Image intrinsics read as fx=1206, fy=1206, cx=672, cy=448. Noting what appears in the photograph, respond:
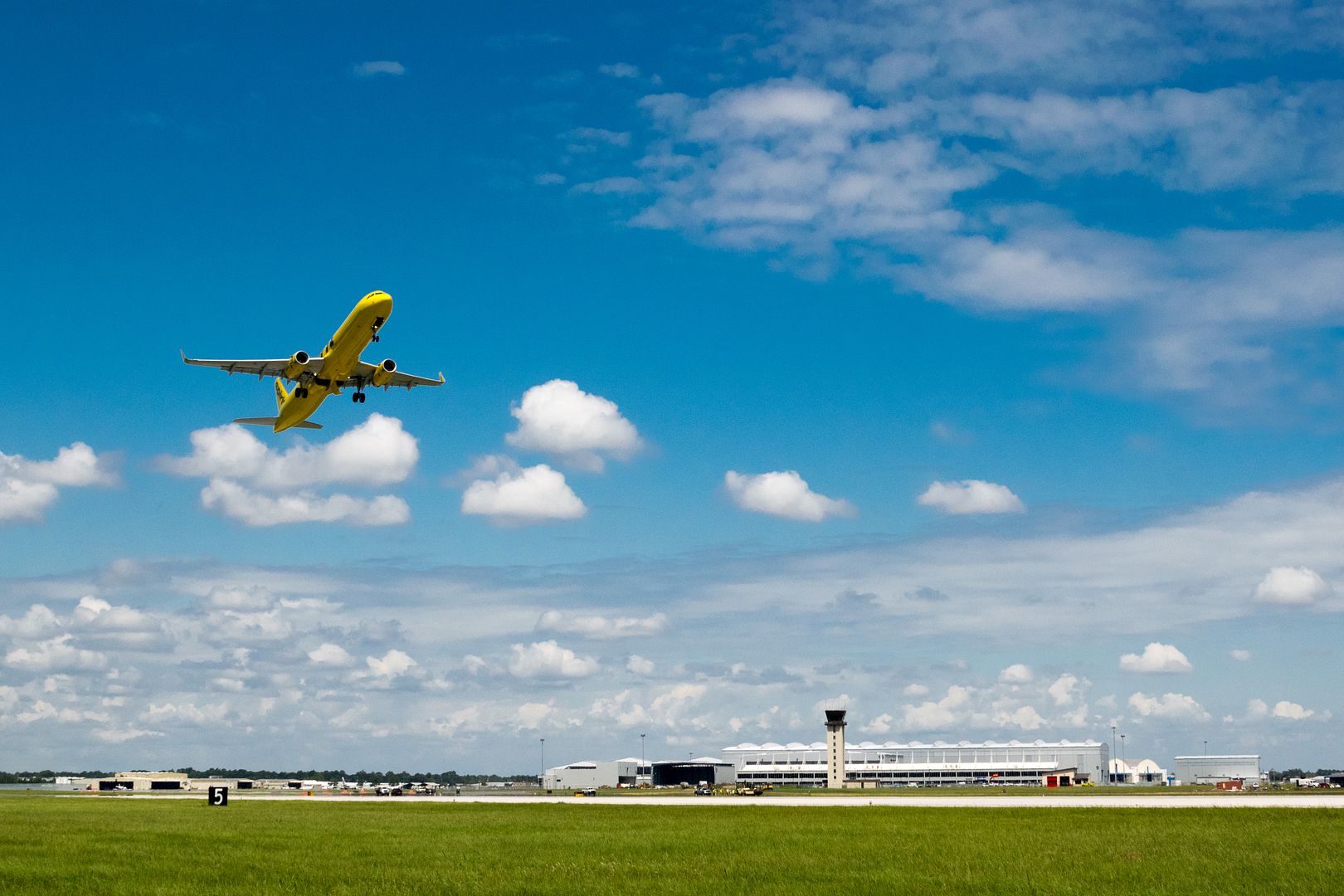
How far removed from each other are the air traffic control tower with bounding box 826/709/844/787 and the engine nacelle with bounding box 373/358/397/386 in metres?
125

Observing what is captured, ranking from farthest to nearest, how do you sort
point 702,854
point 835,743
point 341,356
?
point 835,743
point 341,356
point 702,854

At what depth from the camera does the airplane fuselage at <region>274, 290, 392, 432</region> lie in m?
59.6

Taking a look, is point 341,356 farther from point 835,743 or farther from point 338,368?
point 835,743

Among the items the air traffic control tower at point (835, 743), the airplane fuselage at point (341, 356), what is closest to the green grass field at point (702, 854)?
the airplane fuselage at point (341, 356)

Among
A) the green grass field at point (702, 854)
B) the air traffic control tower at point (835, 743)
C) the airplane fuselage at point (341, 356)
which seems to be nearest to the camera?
the green grass field at point (702, 854)

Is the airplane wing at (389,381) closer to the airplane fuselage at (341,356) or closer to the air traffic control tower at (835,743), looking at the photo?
the airplane fuselage at (341,356)

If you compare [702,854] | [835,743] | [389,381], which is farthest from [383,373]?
[835,743]

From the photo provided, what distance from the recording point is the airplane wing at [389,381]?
68.0 metres

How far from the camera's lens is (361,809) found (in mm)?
95438

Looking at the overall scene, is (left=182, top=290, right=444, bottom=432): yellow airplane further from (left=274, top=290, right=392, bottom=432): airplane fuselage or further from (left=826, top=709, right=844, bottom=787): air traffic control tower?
(left=826, top=709, right=844, bottom=787): air traffic control tower

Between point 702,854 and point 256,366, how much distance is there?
38.8 metres

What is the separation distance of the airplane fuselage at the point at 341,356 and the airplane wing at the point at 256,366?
0.80 meters

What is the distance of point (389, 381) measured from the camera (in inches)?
2776

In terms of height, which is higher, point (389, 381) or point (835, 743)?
point (389, 381)
